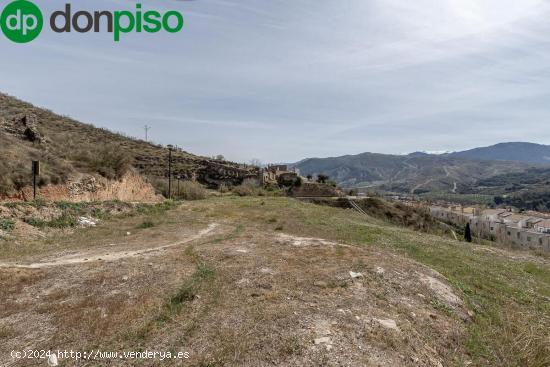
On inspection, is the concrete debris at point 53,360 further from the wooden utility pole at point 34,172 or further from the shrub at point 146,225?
the wooden utility pole at point 34,172

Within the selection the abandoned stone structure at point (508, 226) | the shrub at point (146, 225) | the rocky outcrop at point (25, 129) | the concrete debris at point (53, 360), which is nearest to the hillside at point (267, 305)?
the concrete debris at point (53, 360)

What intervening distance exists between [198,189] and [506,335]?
37310 mm

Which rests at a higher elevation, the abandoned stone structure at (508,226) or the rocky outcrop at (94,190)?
the rocky outcrop at (94,190)

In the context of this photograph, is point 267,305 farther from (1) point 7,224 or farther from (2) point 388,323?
(1) point 7,224

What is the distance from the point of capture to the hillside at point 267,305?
5457 millimetres

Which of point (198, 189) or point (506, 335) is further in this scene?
point (198, 189)

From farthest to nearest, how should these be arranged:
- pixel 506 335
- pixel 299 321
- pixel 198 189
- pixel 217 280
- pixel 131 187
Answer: pixel 198 189 → pixel 131 187 → pixel 217 280 → pixel 506 335 → pixel 299 321

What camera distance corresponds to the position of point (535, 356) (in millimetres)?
5805

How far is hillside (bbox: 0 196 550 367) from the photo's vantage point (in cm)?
546

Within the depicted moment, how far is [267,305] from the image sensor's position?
6.90m

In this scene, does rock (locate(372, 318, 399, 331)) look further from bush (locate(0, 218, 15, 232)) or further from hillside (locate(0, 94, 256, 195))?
hillside (locate(0, 94, 256, 195))

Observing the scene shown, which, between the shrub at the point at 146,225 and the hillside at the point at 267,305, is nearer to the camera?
the hillside at the point at 267,305

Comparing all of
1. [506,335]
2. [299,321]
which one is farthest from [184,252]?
[506,335]

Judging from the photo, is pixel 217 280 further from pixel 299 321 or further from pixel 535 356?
pixel 535 356
